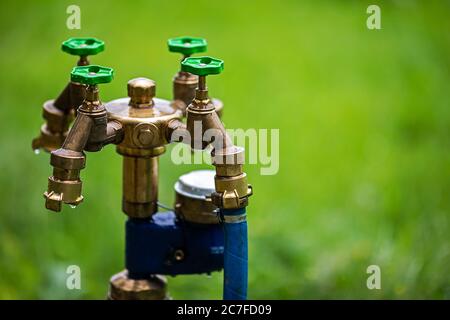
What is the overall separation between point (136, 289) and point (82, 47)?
471 millimetres

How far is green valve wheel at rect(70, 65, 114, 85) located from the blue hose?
11.8 inches

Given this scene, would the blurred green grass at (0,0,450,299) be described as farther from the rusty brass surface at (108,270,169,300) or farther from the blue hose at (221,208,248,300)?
the blue hose at (221,208,248,300)

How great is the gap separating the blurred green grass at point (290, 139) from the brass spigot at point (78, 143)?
2.82 ft

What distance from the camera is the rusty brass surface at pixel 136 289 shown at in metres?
1.80

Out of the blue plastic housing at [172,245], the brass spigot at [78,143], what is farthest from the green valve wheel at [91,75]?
the blue plastic housing at [172,245]

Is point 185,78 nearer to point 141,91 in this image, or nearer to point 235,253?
point 141,91

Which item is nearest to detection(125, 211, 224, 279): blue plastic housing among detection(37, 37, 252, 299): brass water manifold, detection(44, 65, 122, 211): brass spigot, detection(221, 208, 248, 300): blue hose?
detection(37, 37, 252, 299): brass water manifold

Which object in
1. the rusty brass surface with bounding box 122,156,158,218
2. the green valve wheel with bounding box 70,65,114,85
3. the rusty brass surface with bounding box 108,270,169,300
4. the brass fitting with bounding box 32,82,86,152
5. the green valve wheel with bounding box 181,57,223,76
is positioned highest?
the green valve wheel with bounding box 181,57,223,76

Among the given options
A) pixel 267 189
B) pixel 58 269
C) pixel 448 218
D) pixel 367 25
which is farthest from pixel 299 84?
pixel 58 269

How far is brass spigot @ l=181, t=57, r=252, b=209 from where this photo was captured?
1544mm

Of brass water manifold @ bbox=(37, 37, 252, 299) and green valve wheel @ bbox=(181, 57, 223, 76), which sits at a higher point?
green valve wheel @ bbox=(181, 57, 223, 76)

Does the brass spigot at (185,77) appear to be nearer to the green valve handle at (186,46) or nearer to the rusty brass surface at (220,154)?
the green valve handle at (186,46)

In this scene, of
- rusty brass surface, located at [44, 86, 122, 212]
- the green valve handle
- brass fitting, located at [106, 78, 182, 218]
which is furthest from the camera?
the green valve handle

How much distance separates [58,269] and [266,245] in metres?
0.57
